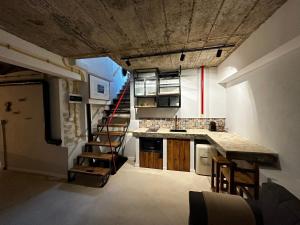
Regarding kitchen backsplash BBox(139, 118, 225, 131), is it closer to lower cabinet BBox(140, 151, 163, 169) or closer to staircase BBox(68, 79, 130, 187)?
staircase BBox(68, 79, 130, 187)

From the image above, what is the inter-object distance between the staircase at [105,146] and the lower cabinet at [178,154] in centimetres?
124

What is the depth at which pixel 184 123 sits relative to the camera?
392cm

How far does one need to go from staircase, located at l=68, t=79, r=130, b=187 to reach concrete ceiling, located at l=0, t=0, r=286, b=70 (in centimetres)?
197

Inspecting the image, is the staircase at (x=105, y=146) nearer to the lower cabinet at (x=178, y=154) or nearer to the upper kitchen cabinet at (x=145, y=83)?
the upper kitchen cabinet at (x=145, y=83)

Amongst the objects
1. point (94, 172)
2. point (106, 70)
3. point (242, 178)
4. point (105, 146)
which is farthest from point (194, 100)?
point (94, 172)

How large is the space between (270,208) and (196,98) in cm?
299

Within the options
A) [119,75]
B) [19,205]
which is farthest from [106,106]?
[19,205]

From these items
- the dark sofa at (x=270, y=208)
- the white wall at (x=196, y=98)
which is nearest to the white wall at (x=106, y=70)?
the white wall at (x=196, y=98)

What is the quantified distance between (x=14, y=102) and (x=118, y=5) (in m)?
3.68

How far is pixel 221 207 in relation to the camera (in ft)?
3.76

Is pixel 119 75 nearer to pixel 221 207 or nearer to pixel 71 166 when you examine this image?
pixel 71 166

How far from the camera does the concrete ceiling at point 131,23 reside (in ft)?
4.85

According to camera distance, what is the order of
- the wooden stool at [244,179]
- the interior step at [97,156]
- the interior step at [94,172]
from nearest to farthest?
1. the wooden stool at [244,179]
2. the interior step at [94,172]
3. the interior step at [97,156]

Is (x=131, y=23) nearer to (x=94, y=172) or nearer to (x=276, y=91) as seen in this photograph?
(x=276, y=91)
